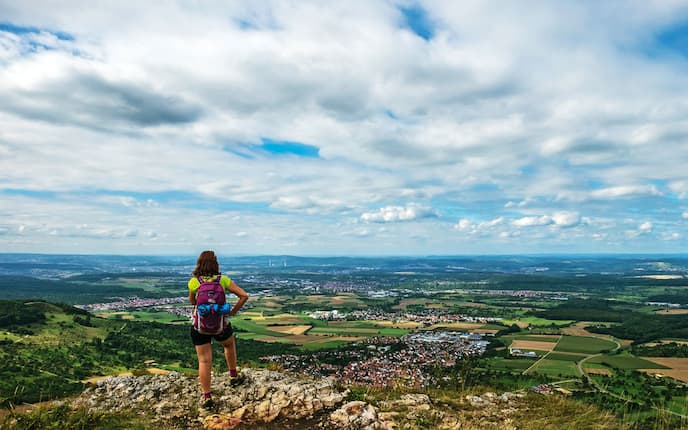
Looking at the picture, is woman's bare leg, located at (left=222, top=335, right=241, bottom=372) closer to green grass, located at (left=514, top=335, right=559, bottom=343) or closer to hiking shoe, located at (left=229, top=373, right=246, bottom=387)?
hiking shoe, located at (left=229, top=373, right=246, bottom=387)

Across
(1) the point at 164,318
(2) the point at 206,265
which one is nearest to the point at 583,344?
(2) the point at 206,265

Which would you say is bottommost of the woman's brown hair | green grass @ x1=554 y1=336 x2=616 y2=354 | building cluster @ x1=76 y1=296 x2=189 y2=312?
building cluster @ x1=76 y1=296 x2=189 y2=312

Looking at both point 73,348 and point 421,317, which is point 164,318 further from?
point 421,317

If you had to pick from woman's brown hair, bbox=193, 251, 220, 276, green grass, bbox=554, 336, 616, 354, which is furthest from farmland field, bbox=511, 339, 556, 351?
woman's brown hair, bbox=193, 251, 220, 276

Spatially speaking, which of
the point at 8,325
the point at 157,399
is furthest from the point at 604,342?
the point at 8,325

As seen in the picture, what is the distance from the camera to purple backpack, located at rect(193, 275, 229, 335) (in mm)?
7355

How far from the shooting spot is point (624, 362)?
182 feet

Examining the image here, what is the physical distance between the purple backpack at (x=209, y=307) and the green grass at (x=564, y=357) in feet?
208

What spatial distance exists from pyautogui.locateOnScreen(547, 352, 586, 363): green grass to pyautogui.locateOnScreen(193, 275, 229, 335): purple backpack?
63335 millimetres

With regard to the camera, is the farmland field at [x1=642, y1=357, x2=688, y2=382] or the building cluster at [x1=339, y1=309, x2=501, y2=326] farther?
the building cluster at [x1=339, y1=309, x2=501, y2=326]

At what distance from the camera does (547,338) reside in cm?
7725

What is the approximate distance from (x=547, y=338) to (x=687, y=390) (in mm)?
41987

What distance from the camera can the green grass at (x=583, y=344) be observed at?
65.2m

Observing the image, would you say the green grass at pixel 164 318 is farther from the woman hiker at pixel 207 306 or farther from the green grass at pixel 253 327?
the woman hiker at pixel 207 306
